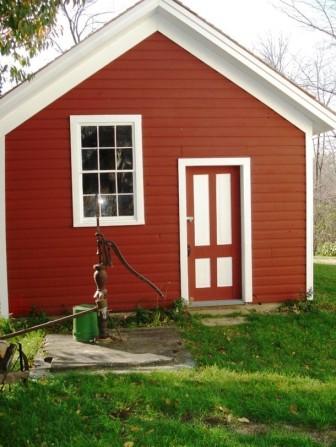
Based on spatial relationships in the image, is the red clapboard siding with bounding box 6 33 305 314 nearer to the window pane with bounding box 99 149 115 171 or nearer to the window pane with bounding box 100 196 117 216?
the window pane with bounding box 100 196 117 216

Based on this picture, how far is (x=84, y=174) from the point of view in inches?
358

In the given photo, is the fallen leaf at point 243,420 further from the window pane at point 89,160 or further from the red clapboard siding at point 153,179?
the window pane at point 89,160

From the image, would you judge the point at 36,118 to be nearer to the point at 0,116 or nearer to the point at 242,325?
the point at 0,116

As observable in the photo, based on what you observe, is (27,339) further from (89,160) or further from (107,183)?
(89,160)

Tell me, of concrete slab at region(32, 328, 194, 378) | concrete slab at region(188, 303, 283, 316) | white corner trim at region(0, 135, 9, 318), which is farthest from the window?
concrete slab at region(32, 328, 194, 378)

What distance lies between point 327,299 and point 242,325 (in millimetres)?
2656

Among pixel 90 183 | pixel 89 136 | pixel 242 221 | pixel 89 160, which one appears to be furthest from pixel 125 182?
pixel 242 221

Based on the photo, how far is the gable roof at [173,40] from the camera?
8500 millimetres

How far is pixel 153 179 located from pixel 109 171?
75 cm

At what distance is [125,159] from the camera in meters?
9.20

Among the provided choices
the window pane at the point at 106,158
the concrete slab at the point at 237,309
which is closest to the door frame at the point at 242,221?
the concrete slab at the point at 237,309

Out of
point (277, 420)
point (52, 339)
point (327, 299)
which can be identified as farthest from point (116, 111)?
point (277, 420)

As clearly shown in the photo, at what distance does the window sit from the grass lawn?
3.20 m

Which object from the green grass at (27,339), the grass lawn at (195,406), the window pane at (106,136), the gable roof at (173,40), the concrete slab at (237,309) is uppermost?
the gable roof at (173,40)
